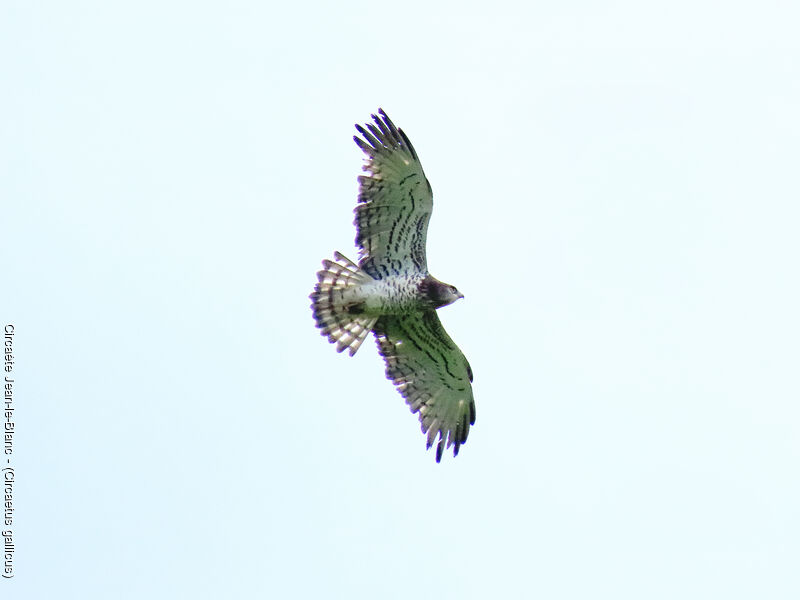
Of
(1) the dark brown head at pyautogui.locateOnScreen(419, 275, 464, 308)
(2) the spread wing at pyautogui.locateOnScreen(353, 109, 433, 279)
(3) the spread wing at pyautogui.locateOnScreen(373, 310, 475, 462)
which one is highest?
(2) the spread wing at pyautogui.locateOnScreen(353, 109, 433, 279)

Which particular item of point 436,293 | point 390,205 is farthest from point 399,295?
point 390,205

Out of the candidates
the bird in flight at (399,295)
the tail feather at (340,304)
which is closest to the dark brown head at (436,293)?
the bird in flight at (399,295)

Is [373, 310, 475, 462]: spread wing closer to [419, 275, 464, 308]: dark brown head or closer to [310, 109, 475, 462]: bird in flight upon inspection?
[310, 109, 475, 462]: bird in flight

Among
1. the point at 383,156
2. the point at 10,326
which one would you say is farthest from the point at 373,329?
the point at 10,326

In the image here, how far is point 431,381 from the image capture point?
18031 millimetres

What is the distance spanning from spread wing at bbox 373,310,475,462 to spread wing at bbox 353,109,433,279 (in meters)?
0.85

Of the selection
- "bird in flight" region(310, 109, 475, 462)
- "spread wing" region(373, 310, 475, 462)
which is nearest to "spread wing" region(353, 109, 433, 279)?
"bird in flight" region(310, 109, 475, 462)

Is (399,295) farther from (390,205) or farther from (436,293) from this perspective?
(390,205)

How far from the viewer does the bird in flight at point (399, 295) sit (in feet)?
54.8

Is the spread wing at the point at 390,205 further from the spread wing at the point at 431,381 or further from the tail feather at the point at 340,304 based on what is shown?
the spread wing at the point at 431,381

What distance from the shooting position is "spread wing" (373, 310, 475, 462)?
704 inches

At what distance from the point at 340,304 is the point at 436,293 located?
1.04 meters

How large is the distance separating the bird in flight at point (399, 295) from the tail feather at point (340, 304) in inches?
0.4

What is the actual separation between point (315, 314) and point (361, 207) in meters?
1.35
